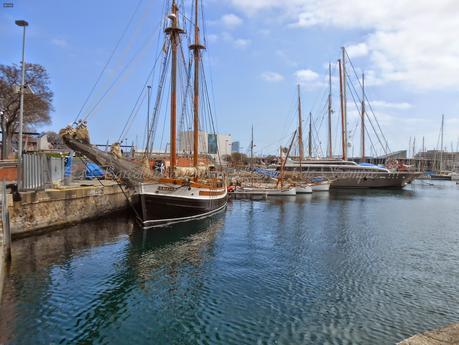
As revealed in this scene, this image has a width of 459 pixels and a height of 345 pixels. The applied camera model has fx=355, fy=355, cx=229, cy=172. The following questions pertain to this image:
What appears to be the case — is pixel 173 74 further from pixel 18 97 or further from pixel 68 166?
pixel 18 97

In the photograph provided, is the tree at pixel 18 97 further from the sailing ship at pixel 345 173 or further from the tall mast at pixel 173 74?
the sailing ship at pixel 345 173

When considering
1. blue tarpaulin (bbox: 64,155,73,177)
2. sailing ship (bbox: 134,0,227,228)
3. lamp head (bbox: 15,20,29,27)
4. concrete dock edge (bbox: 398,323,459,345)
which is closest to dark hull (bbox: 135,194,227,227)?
sailing ship (bbox: 134,0,227,228)

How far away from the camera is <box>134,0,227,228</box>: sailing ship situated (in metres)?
23.9

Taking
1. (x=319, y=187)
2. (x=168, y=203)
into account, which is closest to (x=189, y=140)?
(x=168, y=203)

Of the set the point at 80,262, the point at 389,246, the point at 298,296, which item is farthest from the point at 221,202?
the point at 298,296

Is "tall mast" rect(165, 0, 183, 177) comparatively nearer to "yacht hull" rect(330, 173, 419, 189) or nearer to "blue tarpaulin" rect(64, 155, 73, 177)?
"blue tarpaulin" rect(64, 155, 73, 177)

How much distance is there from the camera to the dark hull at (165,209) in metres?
23.7

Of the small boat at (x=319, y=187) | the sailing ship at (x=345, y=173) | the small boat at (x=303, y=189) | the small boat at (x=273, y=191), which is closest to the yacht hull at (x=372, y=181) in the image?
the sailing ship at (x=345, y=173)

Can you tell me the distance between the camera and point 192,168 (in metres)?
28.2

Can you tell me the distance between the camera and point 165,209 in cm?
2444

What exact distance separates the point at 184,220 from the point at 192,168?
4385mm

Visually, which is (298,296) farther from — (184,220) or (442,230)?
(442,230)

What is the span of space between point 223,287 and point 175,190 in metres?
12.6

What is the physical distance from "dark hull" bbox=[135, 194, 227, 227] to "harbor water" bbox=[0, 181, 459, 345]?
114 centimetres
